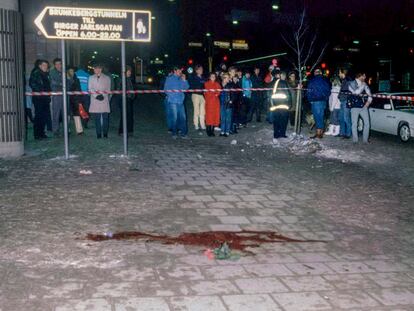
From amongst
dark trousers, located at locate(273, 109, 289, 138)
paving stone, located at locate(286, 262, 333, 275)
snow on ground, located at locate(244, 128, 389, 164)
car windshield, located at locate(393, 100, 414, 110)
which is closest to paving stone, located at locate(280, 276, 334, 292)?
paving stone, located at locate(286, 262, 333, 275)

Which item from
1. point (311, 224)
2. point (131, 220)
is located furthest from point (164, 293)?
point (311, 224)

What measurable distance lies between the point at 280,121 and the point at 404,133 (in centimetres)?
356

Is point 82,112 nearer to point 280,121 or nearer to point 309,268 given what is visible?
point 280,121

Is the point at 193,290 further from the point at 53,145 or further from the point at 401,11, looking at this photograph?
the point at 401,11

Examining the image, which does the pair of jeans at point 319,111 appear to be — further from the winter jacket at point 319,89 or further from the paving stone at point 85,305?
the paving stone at point 85,305

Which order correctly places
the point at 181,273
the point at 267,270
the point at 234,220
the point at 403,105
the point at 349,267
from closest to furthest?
the point at 181,273, the point at 267,270, the point at 349,267, the point at 234,220, the point at 403,105

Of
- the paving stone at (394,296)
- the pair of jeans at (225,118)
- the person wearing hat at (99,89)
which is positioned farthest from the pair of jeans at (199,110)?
the paving stone at (394,296)

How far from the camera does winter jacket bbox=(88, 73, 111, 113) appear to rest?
13.6 m

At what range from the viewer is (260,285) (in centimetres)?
465

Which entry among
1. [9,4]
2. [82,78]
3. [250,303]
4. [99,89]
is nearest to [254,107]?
[82,78]

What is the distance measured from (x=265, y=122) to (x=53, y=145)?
833 cm

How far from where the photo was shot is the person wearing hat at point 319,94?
14266 mm

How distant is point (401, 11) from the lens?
34.7m

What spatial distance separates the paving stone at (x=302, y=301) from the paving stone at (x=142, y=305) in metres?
0.93
